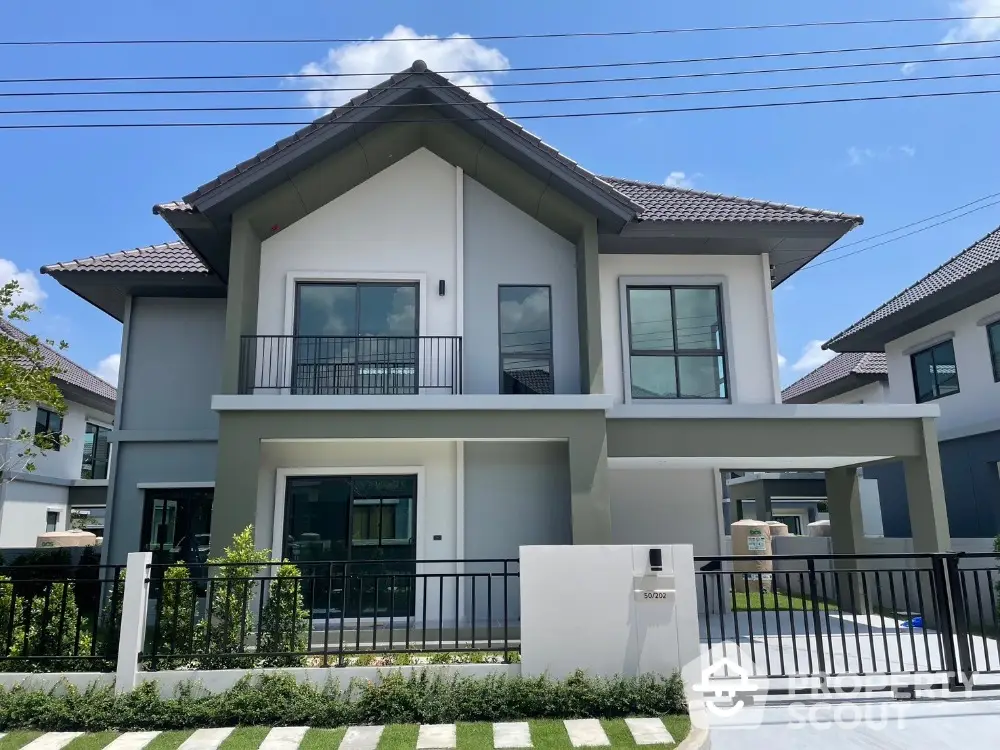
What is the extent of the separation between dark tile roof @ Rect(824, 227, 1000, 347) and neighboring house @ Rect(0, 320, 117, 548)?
18251 mm

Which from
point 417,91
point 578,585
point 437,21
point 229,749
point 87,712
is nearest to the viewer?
point 229,749

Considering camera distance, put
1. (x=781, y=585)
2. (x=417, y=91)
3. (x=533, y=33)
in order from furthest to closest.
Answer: (x=781, y=585), (x=417, y=91), (x=533, y=33)

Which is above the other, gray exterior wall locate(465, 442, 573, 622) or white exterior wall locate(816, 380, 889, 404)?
white exterior wall locate(816, 380, 889, 404)

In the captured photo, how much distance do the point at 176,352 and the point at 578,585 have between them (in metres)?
8.53

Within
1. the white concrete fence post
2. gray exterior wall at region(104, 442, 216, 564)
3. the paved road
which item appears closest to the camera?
the paved road

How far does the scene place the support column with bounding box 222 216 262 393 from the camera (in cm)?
979

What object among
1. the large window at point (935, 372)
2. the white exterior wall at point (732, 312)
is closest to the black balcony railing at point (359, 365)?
the white exterior wall at point (732, 312)

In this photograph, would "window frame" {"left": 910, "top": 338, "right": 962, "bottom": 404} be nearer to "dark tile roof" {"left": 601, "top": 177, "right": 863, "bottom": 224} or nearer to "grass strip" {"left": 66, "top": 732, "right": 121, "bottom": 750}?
"dark tile roof" {"left": 601, "top": 177, "right": 863, "bottom": 224}

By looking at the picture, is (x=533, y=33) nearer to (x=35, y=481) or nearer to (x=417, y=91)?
(x=417, y=91)

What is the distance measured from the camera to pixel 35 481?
1802cm

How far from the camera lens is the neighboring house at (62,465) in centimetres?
1698

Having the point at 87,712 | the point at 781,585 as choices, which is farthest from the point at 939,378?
the point at 87,712

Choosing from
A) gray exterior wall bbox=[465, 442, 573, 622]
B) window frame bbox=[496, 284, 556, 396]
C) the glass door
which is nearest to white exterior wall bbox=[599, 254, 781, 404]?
window frame bbox=[496, 284, 556, 396]

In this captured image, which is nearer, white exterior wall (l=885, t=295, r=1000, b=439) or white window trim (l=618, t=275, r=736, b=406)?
white window trim (l=618, t=275, r=736, b=406)
